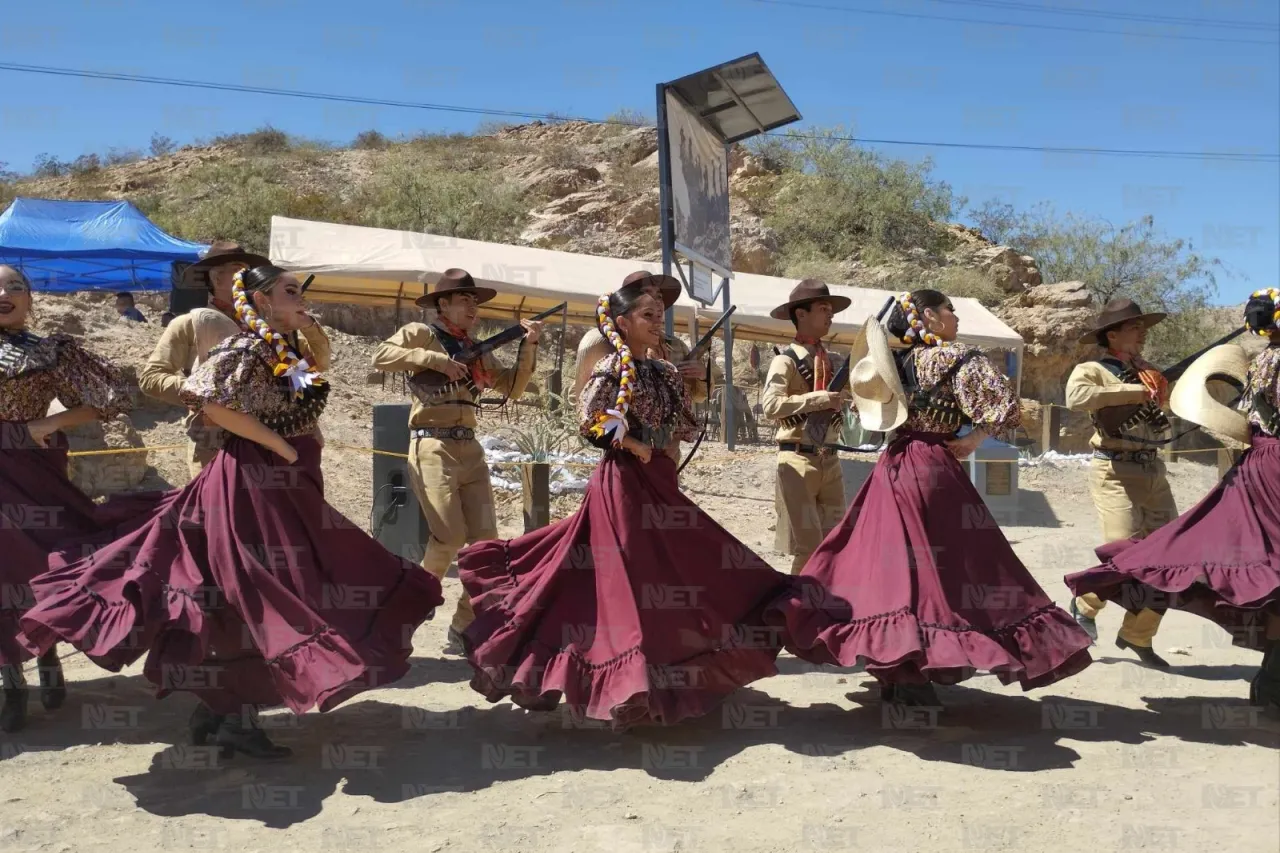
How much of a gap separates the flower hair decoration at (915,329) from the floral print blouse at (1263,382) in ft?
5.11

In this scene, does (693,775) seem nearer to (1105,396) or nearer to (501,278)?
(1105,396)

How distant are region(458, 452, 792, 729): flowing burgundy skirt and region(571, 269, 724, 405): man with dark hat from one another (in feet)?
1.43

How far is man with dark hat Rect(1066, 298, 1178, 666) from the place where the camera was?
622cm

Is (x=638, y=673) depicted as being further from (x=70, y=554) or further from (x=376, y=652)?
(x=70, y=554)

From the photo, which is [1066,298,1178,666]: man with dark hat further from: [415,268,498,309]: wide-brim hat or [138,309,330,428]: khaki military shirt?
[138,309,330,428]: khaki military shirt

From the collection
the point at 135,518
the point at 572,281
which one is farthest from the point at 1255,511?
the point at 572,281

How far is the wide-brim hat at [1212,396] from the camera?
5.17 metres

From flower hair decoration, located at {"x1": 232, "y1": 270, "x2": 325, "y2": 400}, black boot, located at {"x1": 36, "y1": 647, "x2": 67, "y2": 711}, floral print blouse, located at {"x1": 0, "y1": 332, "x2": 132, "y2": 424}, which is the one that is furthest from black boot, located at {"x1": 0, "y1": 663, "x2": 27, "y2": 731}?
flower hair decoration, located at {"x1": 232, "y1": 270, "x2": 325, "y2": 400}

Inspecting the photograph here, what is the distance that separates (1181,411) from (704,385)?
2.34m

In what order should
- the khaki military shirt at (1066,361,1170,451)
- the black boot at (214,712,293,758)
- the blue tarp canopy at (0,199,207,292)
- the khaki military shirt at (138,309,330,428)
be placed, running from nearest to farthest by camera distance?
the black boot at (214,712,293,758) < the khaki military shirt at (138,309,330,428) < the khaki military shirt at (1066,361,1170,451) < the blue tarp canopy at (0,199,207,292)

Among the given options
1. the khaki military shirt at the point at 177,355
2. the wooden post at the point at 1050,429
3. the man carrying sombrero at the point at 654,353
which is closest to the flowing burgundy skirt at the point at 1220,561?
the man carrying sombrero at the point at 654,353

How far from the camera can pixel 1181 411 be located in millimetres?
5230

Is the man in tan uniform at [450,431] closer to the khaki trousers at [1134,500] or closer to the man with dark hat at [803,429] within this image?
the man with dark hat at [803,429]

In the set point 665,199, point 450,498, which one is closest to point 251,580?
point 450,498
